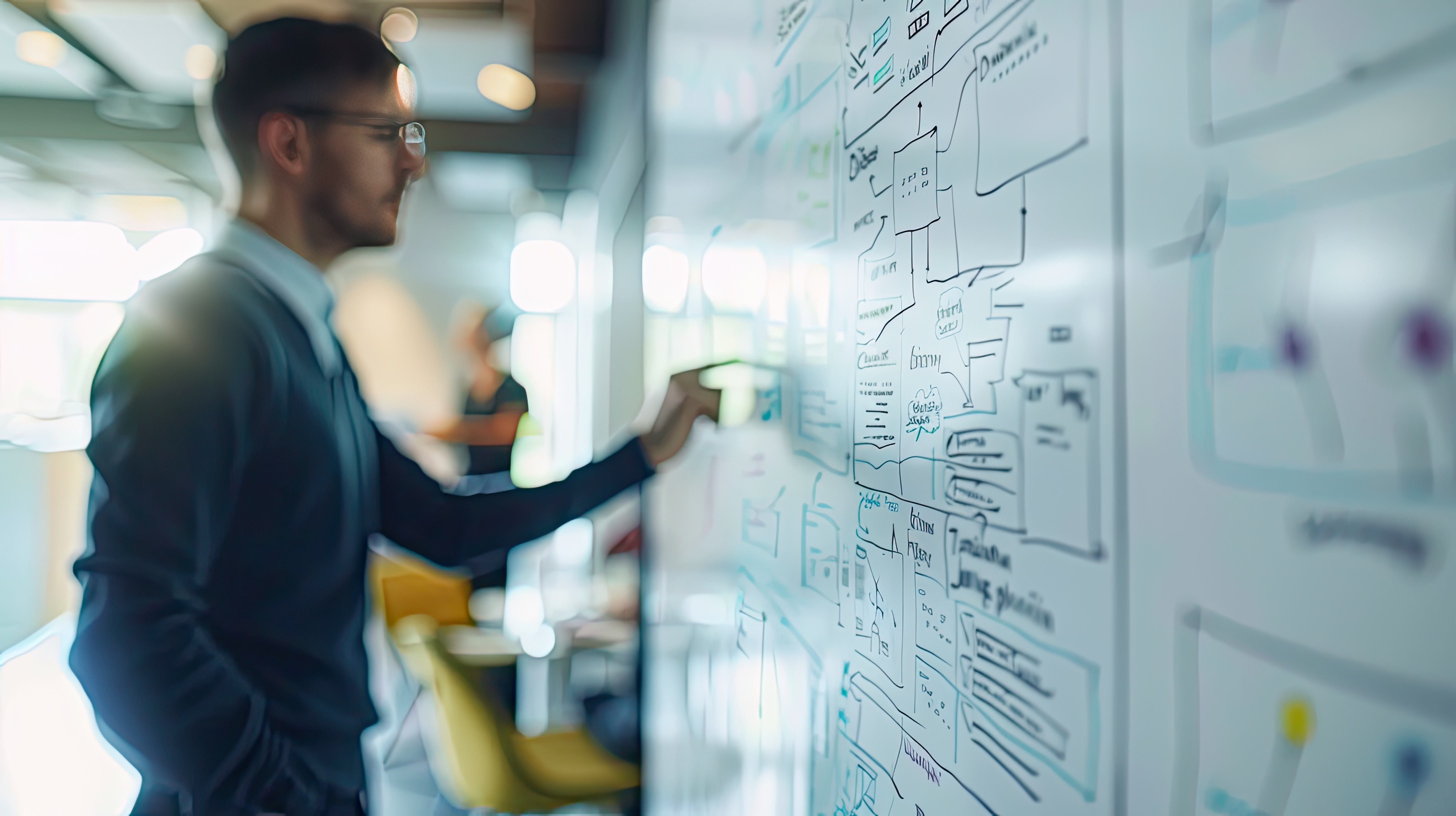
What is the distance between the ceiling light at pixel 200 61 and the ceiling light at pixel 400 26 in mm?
704

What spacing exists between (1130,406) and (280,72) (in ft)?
4.41

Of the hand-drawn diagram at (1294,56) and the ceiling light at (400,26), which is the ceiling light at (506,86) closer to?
the ceiling light at (400,26)

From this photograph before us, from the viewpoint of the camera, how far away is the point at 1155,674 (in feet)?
1.15

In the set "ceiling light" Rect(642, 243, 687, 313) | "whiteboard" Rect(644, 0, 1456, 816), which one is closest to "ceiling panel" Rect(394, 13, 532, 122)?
"ceiling light" Rect(642, 243, 687, 313)

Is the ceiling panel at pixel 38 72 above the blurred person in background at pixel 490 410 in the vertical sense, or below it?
above

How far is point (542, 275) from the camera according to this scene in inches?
208

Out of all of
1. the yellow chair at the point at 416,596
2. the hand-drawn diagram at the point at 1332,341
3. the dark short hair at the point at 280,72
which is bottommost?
the yellow chair at the point at 416,596

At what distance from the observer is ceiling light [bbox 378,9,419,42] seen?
276 centimetres

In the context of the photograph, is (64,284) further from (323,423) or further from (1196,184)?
(1196,184)

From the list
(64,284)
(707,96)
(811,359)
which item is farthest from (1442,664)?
(64,284)

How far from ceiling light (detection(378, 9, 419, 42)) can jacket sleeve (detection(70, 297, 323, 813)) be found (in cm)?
210

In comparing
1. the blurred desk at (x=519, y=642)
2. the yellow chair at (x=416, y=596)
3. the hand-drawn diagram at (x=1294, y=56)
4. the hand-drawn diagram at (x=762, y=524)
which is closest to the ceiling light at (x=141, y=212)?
the yellow chair at (x=416, y=596)

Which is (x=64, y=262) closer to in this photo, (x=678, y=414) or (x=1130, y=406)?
(x=678, y=414)

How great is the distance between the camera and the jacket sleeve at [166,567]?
3.04 feet
